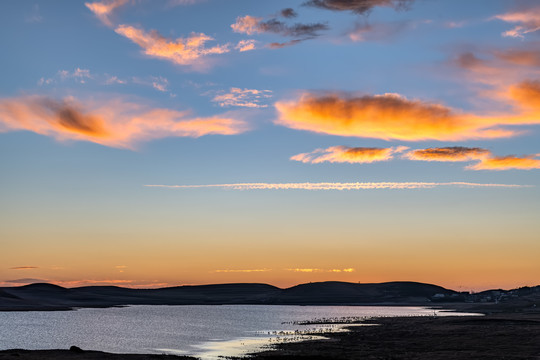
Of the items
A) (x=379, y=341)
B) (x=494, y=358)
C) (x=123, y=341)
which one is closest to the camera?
(x=494, y=358)

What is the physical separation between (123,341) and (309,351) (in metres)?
45.1

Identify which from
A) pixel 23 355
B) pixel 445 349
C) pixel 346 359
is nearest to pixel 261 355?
pixel 346 359

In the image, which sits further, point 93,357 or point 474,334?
point 474,334

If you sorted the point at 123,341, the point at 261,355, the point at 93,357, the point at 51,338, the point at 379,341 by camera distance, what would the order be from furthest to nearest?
the point at 51,338
the point at 123,341
the point at 379,341
the point at 261,355
the point at 93,357

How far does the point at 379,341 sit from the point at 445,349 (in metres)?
17.1

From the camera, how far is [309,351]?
268ft

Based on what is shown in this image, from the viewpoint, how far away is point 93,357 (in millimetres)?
72500

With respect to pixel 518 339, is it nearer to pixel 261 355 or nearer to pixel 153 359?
pixel 261 355

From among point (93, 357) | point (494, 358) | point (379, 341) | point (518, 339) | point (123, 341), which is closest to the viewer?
point (494, 358)

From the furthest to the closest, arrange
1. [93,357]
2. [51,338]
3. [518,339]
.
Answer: [51,338]
[518,339]
[93,357]

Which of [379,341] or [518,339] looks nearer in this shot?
[518,339]

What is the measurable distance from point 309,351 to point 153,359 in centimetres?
2295

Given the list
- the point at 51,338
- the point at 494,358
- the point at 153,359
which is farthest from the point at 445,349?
the point at 51,338

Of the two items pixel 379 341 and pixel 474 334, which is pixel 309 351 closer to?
pixel 379 341
